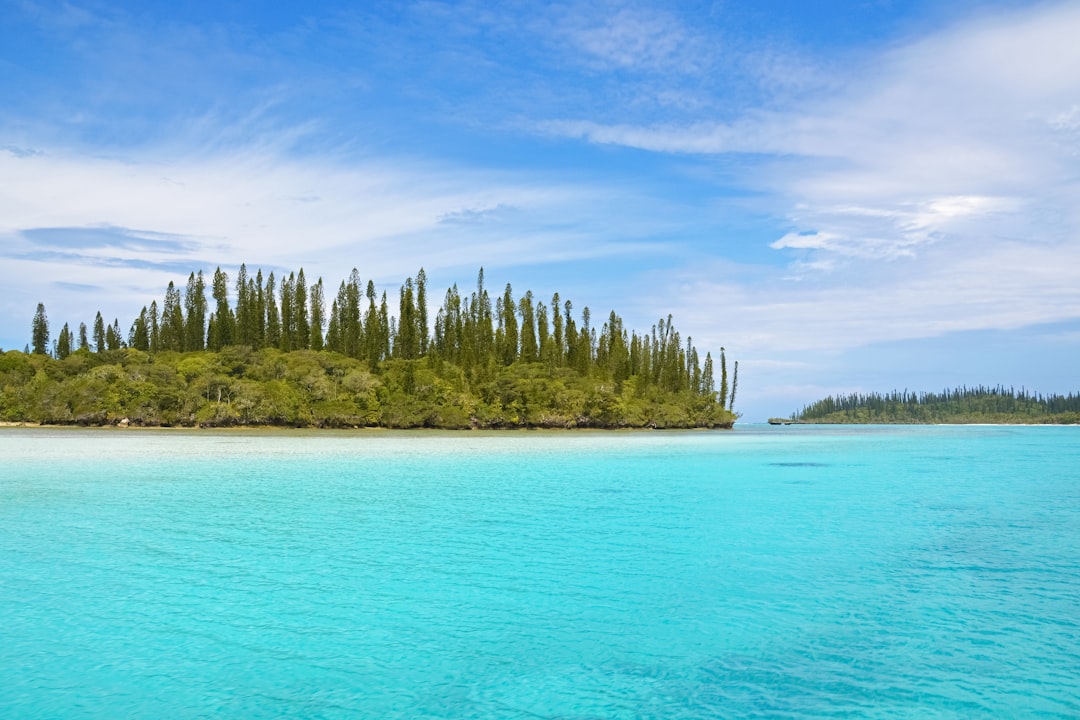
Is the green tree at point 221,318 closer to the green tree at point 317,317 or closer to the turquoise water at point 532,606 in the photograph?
the green tree at point 317,317

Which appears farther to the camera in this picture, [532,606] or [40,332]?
[40,332]

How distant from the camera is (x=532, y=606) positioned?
38.2 feet

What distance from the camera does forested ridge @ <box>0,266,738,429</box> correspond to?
86875 mm

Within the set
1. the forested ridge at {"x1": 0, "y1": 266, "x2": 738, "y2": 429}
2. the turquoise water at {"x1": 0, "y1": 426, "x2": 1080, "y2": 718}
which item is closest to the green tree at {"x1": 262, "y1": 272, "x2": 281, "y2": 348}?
the forested ridge at {"x1": 0, "y1": 266, "x2": 738, "y2": 429}

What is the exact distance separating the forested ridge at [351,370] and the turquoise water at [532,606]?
68.9m

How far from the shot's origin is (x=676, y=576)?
1366 centimetres

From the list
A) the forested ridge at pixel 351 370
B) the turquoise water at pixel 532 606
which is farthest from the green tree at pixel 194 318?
the turquoise water at pixel 532 606

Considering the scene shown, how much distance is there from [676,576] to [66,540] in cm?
1300

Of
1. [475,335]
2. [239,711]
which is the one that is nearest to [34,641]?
[239,711]

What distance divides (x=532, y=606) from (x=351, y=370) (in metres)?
90.3

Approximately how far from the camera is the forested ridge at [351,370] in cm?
8688

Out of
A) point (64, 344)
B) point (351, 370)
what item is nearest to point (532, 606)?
point (351, 370)

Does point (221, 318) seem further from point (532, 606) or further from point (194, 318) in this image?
point (532, 606)

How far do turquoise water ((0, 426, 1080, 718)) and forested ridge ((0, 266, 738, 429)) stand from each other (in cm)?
6887
